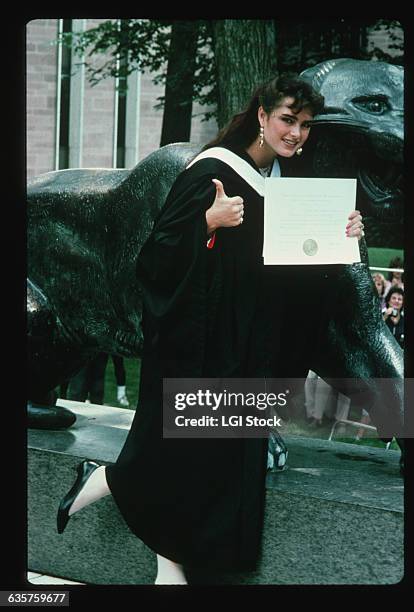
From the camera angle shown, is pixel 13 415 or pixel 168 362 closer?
pixel 168 362

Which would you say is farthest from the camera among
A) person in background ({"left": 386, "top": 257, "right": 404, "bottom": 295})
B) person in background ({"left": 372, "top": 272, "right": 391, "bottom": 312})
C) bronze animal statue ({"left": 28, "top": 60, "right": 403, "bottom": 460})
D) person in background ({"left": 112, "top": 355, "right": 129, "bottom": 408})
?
person in background ({"left": 112, "top": 355, "right": 129, "bottom": 408})

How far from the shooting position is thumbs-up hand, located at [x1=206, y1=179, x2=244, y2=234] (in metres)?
3.90

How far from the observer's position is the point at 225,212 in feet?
12.8

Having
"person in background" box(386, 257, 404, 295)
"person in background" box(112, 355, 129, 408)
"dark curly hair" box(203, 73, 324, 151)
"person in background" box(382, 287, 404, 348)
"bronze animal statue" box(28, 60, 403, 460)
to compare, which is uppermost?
"dark curly hair" box(203, 73, 324, 151)

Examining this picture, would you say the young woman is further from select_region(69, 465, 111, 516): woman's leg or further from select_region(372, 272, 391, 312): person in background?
select_region(372, 272, 391, 312): person in background

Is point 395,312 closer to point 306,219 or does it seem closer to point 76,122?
point 76,122

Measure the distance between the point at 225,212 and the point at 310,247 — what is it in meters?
0.34

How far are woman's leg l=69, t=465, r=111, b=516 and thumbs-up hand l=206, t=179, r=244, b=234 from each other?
1136 mm

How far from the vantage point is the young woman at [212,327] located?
3.98m

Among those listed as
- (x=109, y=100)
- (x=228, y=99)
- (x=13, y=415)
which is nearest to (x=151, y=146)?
(x=228, y=99)

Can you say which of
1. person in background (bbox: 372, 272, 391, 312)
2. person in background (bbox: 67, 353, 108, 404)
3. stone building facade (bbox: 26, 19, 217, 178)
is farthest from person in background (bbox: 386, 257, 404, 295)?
person in background (bbox: 67, 353, 108, 404)

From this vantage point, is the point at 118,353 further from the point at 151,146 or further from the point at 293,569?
the point at 151,146

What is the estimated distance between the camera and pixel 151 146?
984 cm

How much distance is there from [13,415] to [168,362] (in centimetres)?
80
